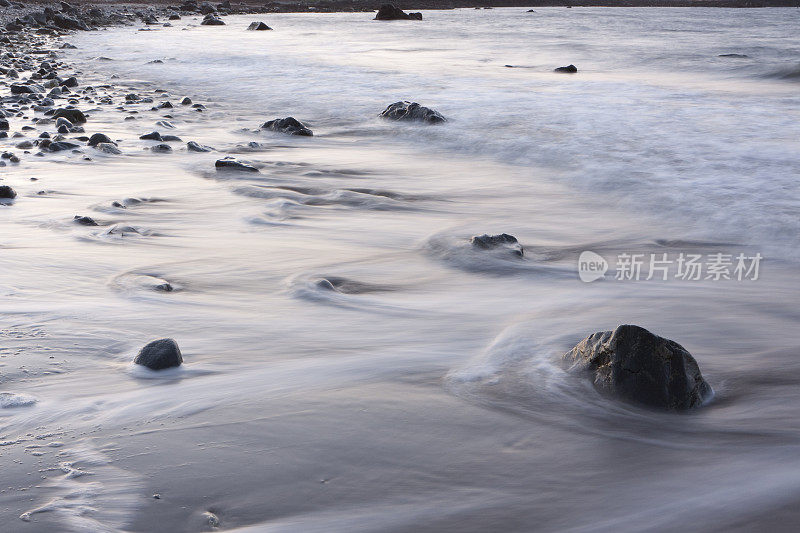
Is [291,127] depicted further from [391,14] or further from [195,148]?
[391,14]

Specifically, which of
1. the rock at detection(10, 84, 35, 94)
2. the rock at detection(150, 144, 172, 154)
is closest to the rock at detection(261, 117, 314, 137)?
the rock at detection(150, 144, 172, 154)

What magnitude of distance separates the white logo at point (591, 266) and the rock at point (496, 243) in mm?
265

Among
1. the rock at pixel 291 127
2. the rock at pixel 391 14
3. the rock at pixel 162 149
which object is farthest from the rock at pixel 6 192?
the rock at pixel 391 14

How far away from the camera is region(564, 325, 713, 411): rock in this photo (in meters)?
1.79

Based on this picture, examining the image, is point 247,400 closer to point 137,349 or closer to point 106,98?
point 137,349

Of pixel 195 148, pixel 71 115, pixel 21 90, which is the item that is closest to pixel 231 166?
pixel 195 148

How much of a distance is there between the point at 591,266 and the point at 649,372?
139 cm

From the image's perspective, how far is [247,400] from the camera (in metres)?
1.83

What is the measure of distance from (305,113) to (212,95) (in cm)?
228

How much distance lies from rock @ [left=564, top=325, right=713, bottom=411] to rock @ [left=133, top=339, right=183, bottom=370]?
3.52ft

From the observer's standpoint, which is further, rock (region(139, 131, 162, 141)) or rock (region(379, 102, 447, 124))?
rock (region(379, 102, 447, 124))

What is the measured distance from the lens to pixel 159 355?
6.40ft

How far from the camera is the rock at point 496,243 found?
324 cm

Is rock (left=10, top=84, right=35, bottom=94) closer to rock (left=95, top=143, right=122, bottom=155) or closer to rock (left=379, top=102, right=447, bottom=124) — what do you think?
rock (left=95, top=143, right=122, bottom=155)
